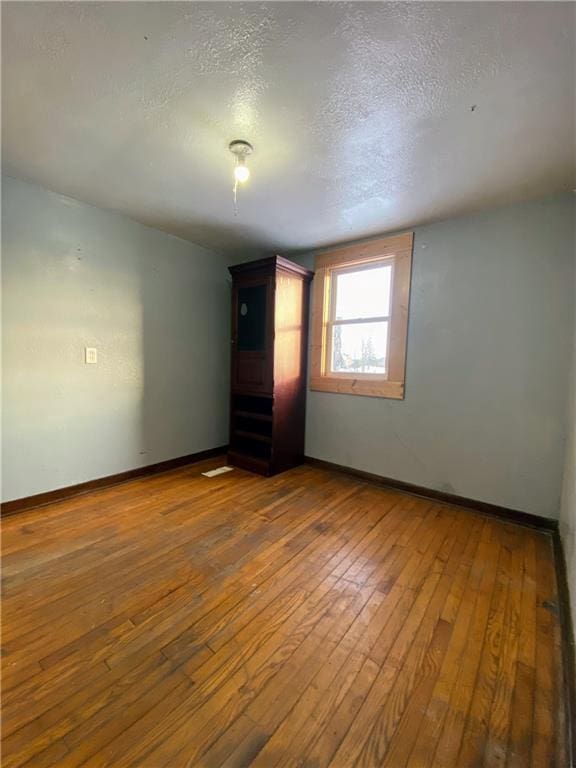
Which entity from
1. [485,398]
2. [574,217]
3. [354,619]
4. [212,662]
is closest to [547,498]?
[485,398]

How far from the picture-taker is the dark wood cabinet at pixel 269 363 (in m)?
2.98

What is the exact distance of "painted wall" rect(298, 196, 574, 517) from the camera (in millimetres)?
2115

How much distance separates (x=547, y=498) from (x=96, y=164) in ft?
12.2

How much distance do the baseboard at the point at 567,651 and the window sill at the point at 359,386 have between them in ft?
4.85

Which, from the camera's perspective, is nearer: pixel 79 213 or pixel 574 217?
pixel 574 217

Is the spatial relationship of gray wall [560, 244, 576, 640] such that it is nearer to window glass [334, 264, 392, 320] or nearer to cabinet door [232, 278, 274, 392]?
window glass [334, 264, 392, 320]

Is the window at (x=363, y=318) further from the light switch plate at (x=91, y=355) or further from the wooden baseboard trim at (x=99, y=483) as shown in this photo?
the light switch plate at (x=91, y=355)

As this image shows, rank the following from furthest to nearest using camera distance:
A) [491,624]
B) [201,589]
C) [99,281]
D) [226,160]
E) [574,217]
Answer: [99,281] < [574,217] < [226,160] < [201,589] < [491,624]

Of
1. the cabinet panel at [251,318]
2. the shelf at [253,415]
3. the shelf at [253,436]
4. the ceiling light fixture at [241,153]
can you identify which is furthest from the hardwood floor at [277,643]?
the ceiling light fixture at [241,153]

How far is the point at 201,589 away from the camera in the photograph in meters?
1.50

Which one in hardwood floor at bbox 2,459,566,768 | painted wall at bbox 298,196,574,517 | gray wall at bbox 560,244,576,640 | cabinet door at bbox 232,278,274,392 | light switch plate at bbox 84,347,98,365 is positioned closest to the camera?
hardwood floor at bbox 2,459,566,768

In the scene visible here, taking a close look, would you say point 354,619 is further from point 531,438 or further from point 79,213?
point 79,213

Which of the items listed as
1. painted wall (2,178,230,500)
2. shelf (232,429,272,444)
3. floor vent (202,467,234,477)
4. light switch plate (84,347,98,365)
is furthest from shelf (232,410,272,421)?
light switch plate (84,347,98,365)

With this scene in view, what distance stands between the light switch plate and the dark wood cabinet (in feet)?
4.19
